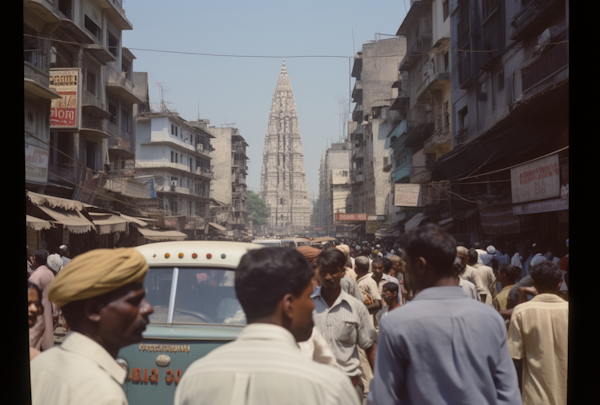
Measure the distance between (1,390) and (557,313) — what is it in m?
3.64

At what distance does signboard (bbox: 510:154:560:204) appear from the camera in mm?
5398

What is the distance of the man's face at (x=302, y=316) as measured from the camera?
1743 millimetres

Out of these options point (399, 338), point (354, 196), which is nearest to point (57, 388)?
point (399, 338)

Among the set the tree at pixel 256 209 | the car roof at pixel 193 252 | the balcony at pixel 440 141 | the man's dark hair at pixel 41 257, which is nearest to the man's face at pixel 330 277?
the car roof at pixel 193 252

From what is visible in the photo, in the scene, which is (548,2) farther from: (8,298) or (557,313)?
(8,298)

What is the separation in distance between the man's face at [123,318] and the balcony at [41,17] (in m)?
9.78

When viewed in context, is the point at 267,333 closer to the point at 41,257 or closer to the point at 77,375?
the point at 77,375

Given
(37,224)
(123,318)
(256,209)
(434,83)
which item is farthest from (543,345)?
(256,209)

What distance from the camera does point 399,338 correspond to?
2287 mm

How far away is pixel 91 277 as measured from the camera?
171cm

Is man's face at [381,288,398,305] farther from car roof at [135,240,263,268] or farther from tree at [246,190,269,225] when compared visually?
tree at [246,190,269,225]

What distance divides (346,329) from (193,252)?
1.15 metres

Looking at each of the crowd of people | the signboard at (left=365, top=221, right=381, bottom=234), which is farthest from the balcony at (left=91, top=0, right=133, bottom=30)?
the signboard at (left=365, top=221, right=381, bottom=234)

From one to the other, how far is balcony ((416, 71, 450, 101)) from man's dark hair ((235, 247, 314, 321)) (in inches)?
881
